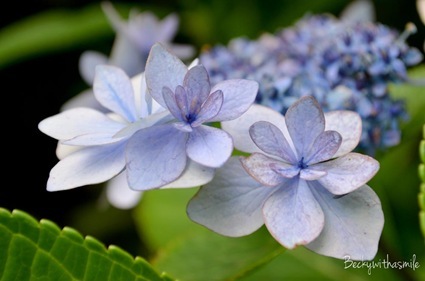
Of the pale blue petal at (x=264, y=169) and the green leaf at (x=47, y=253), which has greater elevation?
the pale blue petal at (x=264, y=169)

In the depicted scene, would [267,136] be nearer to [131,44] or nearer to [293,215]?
[293,215]

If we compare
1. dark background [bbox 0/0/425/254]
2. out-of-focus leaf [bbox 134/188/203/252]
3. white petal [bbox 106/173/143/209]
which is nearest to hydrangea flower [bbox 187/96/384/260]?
white petal [bbox 106/173/143/209]

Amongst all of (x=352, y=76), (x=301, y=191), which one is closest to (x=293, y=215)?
(x=301, y=191)

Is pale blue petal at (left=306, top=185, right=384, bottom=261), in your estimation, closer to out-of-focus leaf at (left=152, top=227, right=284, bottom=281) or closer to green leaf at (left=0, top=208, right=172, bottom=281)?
green leaf at (left=0, top=208, right=172, bottom=281)

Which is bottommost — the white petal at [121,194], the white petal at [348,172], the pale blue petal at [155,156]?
the white petal at [121,194]

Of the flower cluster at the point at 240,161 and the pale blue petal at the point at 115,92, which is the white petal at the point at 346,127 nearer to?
the flower cluster at the point at 240,161

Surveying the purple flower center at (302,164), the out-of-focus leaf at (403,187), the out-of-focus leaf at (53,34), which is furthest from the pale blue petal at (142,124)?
the out-of-focus leaf at (53,34)
